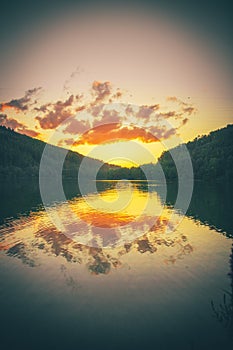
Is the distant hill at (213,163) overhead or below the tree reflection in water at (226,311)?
overhead

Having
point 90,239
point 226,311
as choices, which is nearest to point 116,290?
point 226,311

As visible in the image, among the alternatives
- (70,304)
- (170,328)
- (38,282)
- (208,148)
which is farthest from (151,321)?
(208,148)

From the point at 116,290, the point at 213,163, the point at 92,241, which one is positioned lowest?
the point at 92,241

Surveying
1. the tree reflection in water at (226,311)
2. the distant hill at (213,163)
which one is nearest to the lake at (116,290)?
the tree reflection in water at (226,311)

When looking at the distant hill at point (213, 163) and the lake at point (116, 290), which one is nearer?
the lake at point (116, 290)

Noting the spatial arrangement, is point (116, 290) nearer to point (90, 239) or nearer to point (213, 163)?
point (90, 239)

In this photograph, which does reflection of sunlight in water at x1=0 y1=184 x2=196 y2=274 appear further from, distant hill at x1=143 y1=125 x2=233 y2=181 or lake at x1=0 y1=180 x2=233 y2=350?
distant hill at x1=143 y1=125 x2=233 y2=181

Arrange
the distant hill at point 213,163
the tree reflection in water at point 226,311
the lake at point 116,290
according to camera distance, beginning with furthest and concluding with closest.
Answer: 1. the distant hill at point 213,163
2. the tree reflection in water at point 226,311
3. the lake at point 116,290

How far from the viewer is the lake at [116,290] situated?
1019 centimetres

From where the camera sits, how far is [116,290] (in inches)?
569

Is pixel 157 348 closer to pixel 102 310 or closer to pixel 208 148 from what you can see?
pixel 102 310

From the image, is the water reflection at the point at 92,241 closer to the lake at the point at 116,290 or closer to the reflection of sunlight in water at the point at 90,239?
the reflection of sunlight in water at the point at 90,239

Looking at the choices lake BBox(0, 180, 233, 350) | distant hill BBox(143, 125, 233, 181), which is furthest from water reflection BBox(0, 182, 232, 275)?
distant hill BBox(143, 125, 233, 181)

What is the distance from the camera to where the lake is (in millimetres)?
10188
